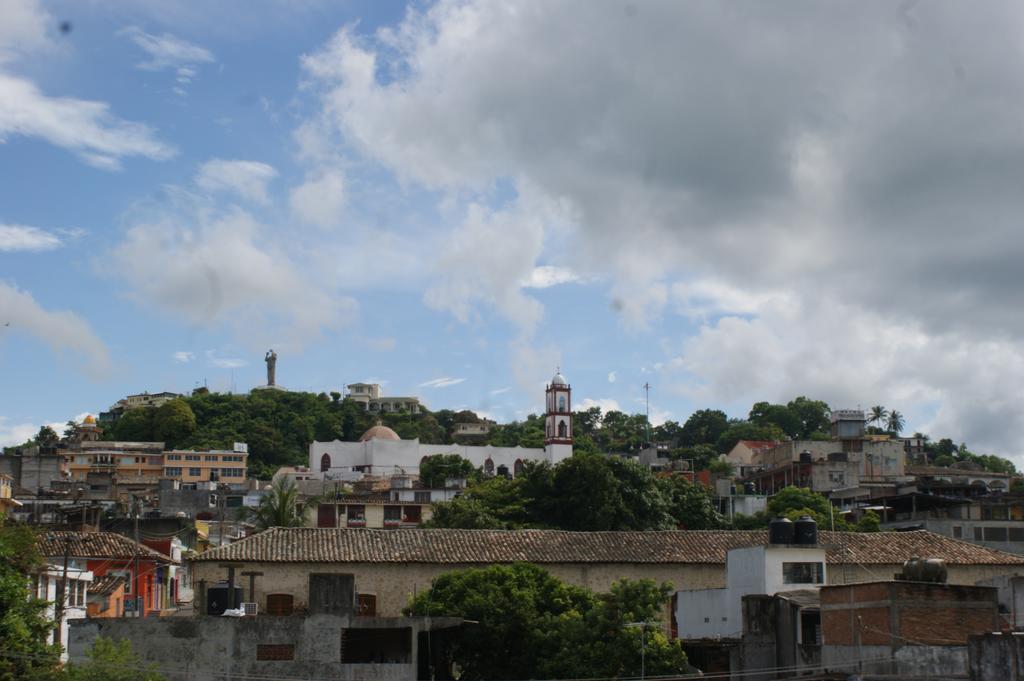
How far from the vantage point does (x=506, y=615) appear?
3166cm

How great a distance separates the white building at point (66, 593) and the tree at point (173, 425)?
8388 cm

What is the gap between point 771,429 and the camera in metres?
123

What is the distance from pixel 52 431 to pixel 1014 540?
9532cm

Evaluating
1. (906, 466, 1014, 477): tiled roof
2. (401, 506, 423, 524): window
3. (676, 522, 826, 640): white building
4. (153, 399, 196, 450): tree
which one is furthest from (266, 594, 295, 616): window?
(153, 399, 196, 450): tree

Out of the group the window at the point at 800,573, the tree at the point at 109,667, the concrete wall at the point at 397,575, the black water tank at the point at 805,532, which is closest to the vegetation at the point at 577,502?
the concrete wall at the point at 397,575

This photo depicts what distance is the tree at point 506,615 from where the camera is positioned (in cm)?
3106

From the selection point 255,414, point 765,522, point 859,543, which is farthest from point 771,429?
point 859,543

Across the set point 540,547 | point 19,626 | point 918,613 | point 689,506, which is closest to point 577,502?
point 689,506

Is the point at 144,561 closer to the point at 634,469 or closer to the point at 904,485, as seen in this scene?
the point at 634,469

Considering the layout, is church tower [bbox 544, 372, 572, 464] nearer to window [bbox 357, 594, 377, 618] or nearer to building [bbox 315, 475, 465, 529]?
building [bbox 315, 475, 465, 529]

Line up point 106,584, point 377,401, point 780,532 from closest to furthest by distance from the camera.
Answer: point 780,532
point 106,584
point 377,401

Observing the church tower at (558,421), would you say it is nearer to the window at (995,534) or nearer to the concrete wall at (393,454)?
the concrete wall at (393,454)

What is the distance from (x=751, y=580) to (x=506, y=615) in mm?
6689

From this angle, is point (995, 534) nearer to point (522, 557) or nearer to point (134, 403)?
point (522, 557)
